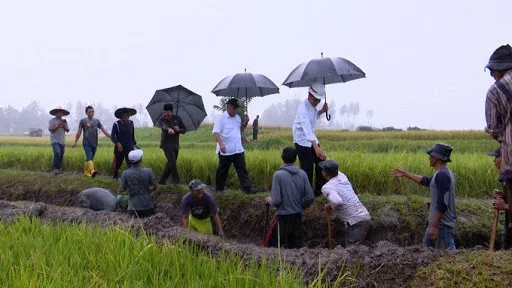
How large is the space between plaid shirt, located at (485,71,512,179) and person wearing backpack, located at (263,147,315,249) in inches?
Result: 79.5

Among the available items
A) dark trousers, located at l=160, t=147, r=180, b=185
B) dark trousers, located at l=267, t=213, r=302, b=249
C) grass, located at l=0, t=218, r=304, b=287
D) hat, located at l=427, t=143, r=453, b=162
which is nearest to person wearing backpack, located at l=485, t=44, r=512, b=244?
hat, located at l=427, t=143, r=453, b=162

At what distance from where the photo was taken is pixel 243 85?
338 inches

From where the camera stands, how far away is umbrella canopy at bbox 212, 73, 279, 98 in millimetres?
8609

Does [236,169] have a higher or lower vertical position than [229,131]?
lower

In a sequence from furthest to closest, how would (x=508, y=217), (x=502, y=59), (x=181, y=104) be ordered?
(x=181, y=104) → (x=508, y=217) → (x=502, y=59)

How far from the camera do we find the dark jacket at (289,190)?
17.2ft

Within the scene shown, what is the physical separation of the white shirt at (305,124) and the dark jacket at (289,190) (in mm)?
981

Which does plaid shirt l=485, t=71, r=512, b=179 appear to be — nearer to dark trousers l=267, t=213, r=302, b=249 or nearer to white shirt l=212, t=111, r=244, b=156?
dark trousers l=267, t=213, r=302, b=249

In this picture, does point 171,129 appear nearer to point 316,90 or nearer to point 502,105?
point 316,90

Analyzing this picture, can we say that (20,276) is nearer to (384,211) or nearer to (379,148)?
(384,211)

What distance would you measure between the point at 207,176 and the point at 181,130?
1310 mm

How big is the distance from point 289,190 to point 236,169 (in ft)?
7.54

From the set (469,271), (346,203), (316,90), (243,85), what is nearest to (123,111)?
(243,85)

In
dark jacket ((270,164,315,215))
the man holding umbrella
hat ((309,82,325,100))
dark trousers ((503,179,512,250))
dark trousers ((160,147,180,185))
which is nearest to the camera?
dark trousers ((503,179,512,250))
